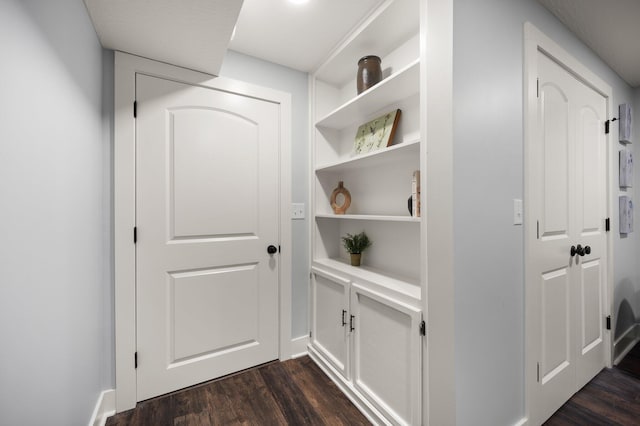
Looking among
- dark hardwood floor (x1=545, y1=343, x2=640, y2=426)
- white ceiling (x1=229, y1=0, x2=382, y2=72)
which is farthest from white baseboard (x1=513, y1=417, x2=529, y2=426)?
white ceiling (x1=229, y1=0, x2=382, y2=72)

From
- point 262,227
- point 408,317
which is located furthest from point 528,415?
point 262,227

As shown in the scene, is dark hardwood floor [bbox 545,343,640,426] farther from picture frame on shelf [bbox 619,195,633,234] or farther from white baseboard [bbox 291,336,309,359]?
white baseboard [bbox 291,336,309,359]

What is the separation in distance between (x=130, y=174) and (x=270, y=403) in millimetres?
1568

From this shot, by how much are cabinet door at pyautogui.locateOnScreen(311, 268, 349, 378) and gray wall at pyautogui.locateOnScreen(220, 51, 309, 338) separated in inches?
3.7

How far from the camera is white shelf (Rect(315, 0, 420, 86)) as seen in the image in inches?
55.6

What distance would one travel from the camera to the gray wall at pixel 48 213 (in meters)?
0.66

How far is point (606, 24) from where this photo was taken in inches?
63.0

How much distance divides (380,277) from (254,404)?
1.05 m

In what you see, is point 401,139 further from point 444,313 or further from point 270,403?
point 270,403

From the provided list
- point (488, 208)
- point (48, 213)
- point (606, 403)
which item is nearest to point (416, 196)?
point (488, 208)

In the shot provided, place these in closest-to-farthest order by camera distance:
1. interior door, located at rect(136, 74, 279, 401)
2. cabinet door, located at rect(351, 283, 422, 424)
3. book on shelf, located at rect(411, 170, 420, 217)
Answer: cabinet door, located at rect(351, 283, 422, 424)
book on shelf, located at rect(411, 170, 420, 217)
interior door, located at rect(136, 74, 279, 401)

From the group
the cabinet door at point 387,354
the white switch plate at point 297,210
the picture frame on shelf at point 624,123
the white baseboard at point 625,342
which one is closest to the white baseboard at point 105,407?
the cabinet door at point 387,354

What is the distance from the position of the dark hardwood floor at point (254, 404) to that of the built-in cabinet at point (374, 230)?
120mm

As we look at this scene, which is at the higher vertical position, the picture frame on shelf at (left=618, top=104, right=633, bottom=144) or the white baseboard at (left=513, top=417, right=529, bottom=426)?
the picture frame on shelf at (left=618, top=104, right=633, bottom=144)
